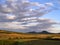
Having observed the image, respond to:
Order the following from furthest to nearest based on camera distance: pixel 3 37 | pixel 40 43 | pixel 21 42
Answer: pixel 40 43 < pixel 21 42 < pixel 3 37

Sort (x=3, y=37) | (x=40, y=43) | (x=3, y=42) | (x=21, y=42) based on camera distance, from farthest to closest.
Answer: (x=40, y=43) → (x=21, y=42) → (x=3, y=42) → (x=3, y=37)

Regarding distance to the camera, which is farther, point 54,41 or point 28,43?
point 54,41

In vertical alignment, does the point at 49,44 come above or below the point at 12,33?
below

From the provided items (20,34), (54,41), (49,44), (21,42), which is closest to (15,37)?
(20,34)

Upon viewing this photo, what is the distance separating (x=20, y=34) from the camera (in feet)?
110

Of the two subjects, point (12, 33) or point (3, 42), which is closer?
point (12, 33)

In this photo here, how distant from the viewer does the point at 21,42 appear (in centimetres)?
3891

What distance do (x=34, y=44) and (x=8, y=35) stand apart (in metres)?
8.68

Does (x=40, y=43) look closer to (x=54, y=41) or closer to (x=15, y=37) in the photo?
(x=54, y=41)

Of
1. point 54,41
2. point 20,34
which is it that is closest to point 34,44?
point 54,41

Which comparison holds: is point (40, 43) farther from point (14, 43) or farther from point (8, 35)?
point (8, 35)

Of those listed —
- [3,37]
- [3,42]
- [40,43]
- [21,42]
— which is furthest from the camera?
[40,43]

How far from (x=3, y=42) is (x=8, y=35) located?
117 inches

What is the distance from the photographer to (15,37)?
3381cm
